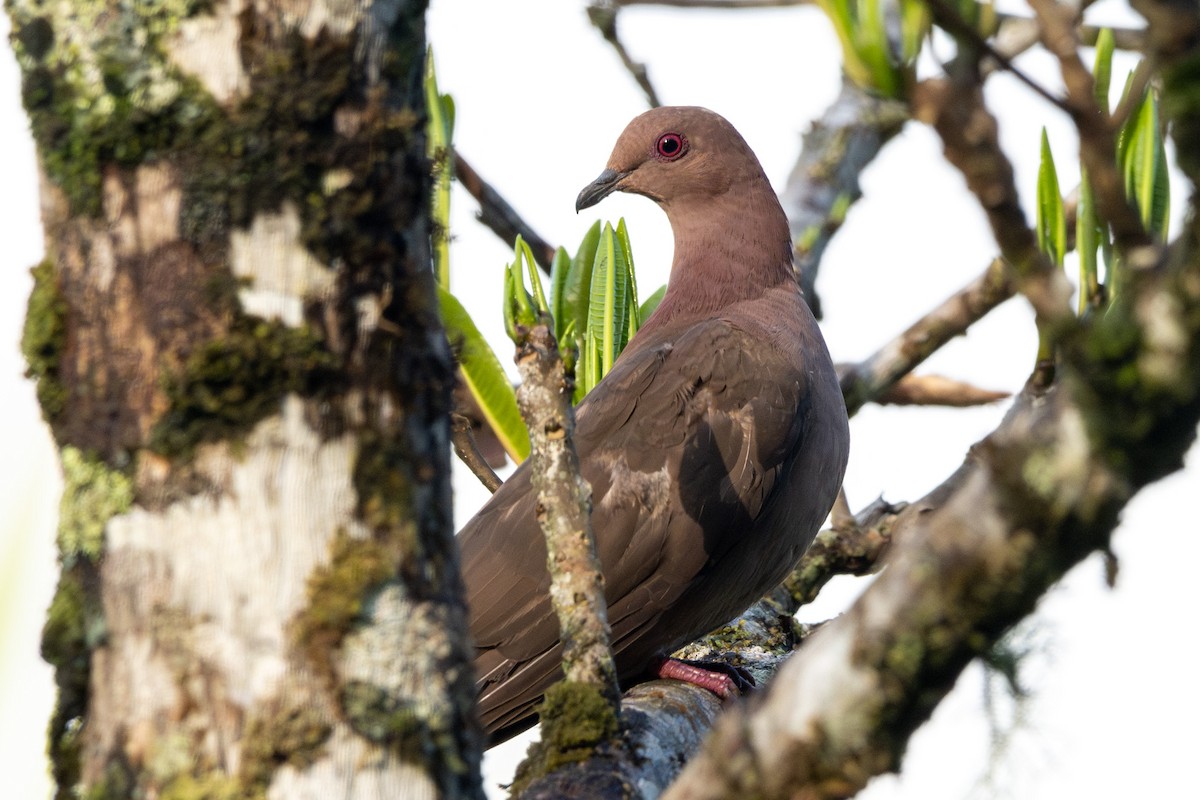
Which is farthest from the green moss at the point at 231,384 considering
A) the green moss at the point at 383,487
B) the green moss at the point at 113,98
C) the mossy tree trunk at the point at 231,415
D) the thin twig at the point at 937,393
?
the thin twig at the point at 937,393

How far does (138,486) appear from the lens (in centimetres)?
149

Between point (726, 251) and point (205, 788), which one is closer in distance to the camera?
point (205, 788)

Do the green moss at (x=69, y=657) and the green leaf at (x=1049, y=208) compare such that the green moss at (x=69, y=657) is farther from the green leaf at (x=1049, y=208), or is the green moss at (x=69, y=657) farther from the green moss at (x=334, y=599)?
the green leaf at (x=1049, y=208)

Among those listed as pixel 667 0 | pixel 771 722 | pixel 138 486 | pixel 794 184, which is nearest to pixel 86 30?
pixel 138 486

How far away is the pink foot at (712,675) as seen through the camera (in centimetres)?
344

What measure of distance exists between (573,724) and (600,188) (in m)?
3.02

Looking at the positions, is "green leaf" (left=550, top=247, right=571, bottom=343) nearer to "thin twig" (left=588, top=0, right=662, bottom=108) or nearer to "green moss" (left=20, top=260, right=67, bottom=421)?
"thin twig" (left=588, top=0, right=662, bottom=108)

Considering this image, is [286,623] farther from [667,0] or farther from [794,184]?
[794,184]

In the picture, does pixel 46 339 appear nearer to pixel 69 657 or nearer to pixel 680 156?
pixel 69 657

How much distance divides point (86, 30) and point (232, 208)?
29cm

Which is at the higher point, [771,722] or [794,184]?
[794,184]

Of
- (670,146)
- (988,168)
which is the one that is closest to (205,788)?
(988,168)

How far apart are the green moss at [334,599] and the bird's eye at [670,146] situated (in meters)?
3.42

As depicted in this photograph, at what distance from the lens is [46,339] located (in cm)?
152
